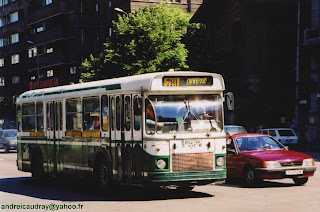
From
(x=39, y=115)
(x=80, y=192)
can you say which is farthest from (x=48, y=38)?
(x=80, y=192)

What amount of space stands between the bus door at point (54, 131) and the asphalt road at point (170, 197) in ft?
2.30

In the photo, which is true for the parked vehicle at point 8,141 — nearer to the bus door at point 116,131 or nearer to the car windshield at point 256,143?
the car windshield at point 256,143

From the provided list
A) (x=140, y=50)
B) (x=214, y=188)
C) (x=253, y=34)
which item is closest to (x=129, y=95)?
(x=214, y=188)

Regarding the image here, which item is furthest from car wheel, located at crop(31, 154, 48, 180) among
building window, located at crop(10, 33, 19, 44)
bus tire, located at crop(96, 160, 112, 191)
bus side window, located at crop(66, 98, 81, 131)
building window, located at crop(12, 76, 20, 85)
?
building window, located at crop(10, 33, 19, 44)

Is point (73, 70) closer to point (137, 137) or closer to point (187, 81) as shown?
point (187, 81)

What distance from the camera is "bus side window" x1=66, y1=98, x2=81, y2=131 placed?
17203 millimetres

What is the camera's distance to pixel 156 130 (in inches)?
550

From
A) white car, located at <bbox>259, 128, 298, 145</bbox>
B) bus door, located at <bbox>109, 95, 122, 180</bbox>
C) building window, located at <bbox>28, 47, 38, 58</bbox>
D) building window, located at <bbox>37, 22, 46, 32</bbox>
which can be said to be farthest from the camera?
building window, located at <bbox>28, 47, 38, 58</bbox>

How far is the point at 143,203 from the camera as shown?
13633 millimetres

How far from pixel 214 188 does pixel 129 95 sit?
3.91m

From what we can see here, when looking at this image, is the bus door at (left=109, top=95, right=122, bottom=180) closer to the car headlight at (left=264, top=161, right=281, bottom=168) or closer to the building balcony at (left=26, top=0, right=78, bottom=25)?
the car headlight at (left=264, top=161, right=281, bottom=168)

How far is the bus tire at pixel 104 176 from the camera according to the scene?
15620 mm

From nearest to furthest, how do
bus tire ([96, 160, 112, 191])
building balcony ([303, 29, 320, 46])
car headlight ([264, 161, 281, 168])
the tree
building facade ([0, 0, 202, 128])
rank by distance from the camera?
bus tire ([96, 160, 112, 191]), car headlight ([264, 161, 281, 168]), building balcony ([303, 29, 320, 46]), the tree, building facade ([0, 0, 202, 128])

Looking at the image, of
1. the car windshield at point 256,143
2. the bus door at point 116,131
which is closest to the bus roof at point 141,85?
the bus door at point 116,131
